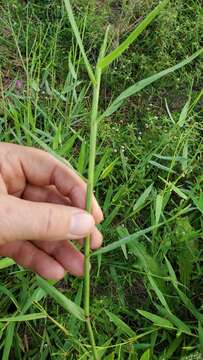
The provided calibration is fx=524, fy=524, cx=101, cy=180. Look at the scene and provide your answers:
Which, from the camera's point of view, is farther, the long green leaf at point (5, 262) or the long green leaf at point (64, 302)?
the long green leaf at point (5, 262)

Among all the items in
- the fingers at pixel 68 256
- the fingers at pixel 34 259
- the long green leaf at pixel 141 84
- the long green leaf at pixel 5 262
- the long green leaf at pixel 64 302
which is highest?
the long green leaf at pixel 141 84

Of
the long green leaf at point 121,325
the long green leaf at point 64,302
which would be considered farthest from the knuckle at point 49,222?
the long green leaf at point 121,325

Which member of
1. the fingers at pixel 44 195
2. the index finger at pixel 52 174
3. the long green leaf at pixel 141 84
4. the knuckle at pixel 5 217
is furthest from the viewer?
the fingers at pixel 44 195

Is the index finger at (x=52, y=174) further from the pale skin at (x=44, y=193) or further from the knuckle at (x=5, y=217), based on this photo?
the knuckle at (x=5, y=217)

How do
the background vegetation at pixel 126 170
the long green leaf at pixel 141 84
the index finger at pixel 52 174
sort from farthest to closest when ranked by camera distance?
1. the background vegetation at pixel 126 170
2. the index finger at pixel 52 174
3. the long green leaf at pixel 141 84

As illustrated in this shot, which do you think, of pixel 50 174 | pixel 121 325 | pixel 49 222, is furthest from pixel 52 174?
pixel 121 325

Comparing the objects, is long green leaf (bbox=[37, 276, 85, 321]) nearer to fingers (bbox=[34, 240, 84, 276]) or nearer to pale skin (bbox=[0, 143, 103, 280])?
pale skin (bbox=[0, 143, 103, 280])
